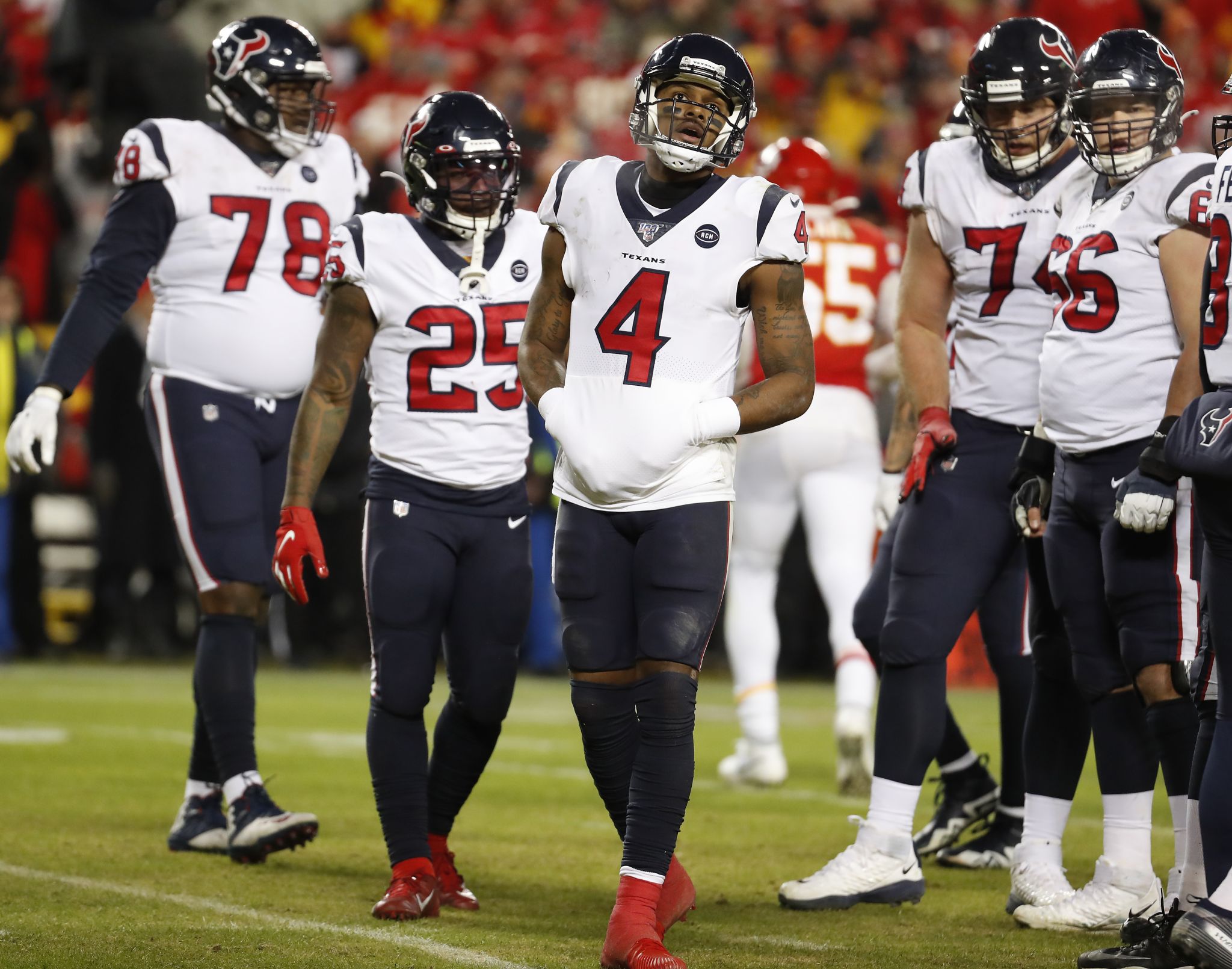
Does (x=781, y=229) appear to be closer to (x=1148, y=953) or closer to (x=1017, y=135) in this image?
(x=1017, y=135)

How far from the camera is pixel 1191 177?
420 centimetres

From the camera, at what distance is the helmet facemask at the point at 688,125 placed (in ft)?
12.9

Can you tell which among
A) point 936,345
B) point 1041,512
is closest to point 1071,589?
point 1041,512

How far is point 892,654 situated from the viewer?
471 centimetres

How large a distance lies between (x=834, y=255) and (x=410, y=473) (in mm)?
2991

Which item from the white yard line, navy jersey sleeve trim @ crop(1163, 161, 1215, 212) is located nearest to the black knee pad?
the white yard line

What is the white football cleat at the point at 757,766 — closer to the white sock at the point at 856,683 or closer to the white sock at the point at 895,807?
the white sock at the point at 856,683

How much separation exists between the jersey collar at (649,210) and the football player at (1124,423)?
0.94m

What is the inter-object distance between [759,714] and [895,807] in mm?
2241

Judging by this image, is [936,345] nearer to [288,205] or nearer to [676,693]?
[676,693]

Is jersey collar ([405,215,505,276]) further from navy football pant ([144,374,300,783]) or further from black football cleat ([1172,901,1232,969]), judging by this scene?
black football cleat ([1172,901,1232,969])

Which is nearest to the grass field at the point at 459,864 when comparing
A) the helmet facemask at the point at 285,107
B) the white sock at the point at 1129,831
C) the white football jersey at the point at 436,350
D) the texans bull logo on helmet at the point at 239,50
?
the white sock at the point at 1129,831

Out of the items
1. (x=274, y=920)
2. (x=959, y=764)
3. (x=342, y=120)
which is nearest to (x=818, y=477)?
(x=959, y=764)

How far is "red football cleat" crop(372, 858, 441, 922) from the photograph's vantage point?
4293 millimetres
